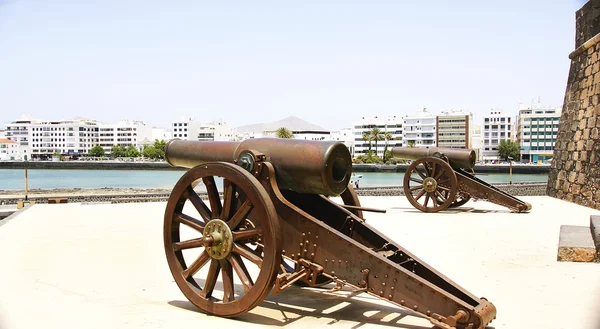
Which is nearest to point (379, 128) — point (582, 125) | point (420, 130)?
point (420, 130)

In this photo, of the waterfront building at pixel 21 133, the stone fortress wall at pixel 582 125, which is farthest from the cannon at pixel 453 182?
the waterfront building at pixel 21 133

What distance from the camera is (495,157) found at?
419 feet

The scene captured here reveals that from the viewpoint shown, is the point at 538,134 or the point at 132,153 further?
the point at 132,153

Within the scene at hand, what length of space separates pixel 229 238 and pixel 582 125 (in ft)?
52.2

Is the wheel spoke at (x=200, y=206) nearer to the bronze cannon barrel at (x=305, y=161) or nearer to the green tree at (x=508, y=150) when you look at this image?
the bronze cannon barrel at (x=305, y=161)

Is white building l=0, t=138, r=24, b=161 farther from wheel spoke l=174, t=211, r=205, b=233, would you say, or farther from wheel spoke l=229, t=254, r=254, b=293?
wheel spoke l=229, t=254, r=254, b=293

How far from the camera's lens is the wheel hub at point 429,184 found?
1562 cm

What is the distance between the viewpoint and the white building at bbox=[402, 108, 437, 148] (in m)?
134

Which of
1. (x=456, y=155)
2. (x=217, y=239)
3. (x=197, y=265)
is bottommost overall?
(x=197, y=265)

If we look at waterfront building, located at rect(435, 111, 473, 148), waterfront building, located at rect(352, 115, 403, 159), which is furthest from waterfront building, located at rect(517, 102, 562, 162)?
waterfront building, located at rect(352, 115, 403, 159)

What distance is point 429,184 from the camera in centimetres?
1568

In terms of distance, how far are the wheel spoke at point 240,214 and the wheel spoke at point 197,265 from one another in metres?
0.39

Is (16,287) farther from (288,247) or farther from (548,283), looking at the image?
(548,283)

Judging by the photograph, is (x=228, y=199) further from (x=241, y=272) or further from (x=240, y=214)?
(x=241, y=272)
